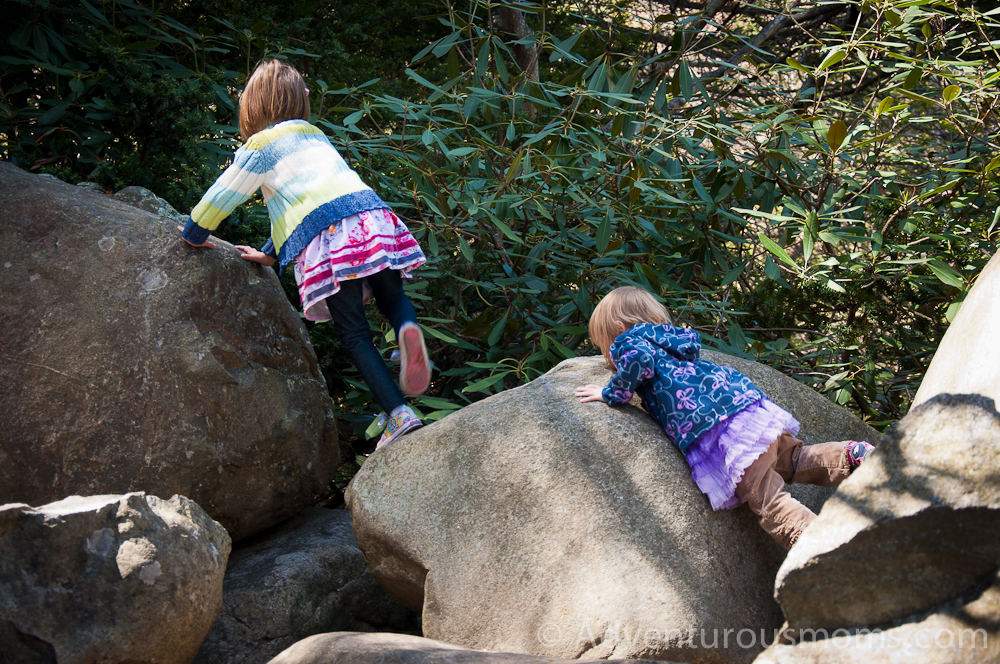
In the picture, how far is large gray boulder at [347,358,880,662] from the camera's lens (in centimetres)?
205

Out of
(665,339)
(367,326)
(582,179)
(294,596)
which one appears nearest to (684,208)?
(582,179)

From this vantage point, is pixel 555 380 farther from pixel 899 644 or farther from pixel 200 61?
pixel 200 61

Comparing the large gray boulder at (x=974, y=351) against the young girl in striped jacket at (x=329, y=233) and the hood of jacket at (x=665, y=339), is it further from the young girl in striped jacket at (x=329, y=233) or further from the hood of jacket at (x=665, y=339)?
the young girl in striped jacket at (x=329, y=233)

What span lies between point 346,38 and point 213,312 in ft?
10.2

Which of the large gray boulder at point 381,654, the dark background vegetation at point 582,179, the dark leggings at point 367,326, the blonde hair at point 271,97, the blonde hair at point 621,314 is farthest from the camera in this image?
the dark background vegetation at point 582,179

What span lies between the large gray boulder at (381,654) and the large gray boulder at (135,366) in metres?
1.00

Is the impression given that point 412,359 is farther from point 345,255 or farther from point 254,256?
point 254,256

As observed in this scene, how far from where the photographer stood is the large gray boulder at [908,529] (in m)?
1.50

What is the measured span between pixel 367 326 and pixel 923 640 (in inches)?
81.2

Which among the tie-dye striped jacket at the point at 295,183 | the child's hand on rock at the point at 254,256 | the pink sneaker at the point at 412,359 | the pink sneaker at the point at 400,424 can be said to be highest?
the tie-dye striped jacket at the point at 295,183

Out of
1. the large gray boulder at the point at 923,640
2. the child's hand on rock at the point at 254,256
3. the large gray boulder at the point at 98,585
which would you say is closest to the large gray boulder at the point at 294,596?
the large gray boulder at the point at 98,585

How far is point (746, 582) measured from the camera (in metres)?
2.22

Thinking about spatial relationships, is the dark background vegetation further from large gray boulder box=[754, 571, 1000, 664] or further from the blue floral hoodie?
large gray boulder box=[754, 571, 1000, 664]

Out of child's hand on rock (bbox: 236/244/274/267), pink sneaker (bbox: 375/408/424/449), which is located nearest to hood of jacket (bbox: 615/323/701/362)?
pink sneaker (bbox: 375/408/424/449)
